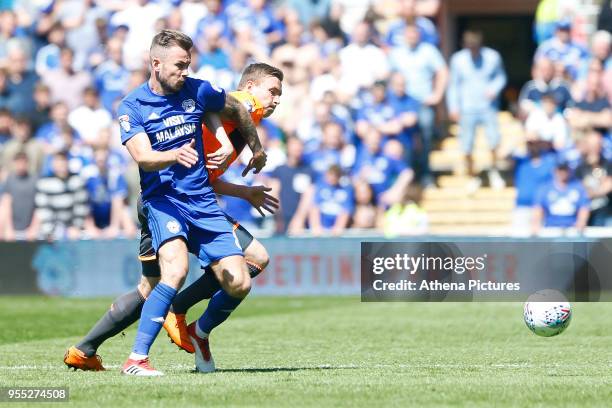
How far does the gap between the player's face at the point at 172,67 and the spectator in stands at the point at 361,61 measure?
11.6 meters

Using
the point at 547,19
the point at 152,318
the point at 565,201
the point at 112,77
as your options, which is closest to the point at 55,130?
the point at 112,77

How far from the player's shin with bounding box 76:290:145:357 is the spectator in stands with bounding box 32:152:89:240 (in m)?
10.1

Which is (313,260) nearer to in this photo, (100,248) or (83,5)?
(100,248)

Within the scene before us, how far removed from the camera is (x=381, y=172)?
1903cm

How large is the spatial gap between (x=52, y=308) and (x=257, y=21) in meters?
6.64

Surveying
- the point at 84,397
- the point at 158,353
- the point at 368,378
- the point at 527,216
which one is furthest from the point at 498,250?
the point at 84,397

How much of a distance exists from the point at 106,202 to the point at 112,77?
2456 mm

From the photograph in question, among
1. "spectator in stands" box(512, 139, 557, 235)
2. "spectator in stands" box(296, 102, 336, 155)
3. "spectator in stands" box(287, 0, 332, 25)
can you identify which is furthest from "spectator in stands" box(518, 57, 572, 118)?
"spectator in stands" box(287, 0, 332, 25)

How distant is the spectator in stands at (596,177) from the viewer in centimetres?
1809

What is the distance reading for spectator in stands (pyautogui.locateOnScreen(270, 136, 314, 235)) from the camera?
19031 mm

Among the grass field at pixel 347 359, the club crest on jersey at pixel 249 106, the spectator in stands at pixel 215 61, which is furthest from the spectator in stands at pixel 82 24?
the club crest on jersey at pixel 249 106

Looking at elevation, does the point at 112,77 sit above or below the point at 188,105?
above

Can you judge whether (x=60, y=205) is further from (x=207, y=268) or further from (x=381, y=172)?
(x=207, y=268)

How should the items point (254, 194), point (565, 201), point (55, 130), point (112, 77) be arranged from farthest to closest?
point (112, 77) < point (55, 130) < point (565, 201) < point (254, 194)
